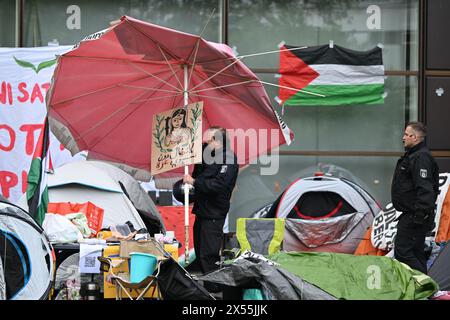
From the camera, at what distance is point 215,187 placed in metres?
8.54

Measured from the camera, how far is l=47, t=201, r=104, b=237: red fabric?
390 inches

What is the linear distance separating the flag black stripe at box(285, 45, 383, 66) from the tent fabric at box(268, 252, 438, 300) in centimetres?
521

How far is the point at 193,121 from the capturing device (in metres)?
8.20

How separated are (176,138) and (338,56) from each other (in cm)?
476

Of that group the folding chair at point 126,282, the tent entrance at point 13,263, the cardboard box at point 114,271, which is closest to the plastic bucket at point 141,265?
the folding chair at point 126,282

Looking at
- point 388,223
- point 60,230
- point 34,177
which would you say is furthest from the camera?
point 388,223

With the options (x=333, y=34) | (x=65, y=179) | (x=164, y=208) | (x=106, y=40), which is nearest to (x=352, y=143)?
(x=333, y=34)

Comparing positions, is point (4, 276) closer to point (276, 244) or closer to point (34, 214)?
point (34, 214)

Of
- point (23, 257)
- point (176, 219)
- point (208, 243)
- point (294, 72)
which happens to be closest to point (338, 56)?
point (294, 72)

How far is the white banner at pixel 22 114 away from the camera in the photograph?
1134 centimetres

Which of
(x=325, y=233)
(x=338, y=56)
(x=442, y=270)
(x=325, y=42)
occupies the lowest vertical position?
(x=442, y=270)

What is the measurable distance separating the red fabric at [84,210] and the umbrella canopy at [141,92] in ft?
3.80

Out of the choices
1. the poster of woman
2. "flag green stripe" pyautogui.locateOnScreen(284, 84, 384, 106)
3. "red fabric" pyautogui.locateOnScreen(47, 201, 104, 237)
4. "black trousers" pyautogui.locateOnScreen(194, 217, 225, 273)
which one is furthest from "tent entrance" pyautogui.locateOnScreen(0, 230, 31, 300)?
"flag green stripe" pyautogui.locateOnScreen(284, 84, 384, 106)

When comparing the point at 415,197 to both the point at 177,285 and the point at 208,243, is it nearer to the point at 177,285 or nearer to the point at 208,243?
the point at 208,243
